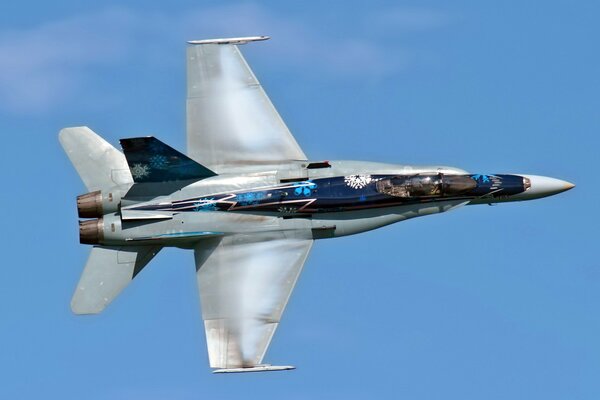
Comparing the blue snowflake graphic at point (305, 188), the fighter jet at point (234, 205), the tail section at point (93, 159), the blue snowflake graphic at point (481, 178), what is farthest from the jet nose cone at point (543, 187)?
the tail section at point (93, 159)

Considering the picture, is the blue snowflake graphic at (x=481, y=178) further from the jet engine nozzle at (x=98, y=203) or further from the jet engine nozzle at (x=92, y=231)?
the jet engine nozzle at (x=92, y=231)

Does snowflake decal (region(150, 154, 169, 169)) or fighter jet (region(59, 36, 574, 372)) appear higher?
snowflake decal (region(150, 154, 169, 169))

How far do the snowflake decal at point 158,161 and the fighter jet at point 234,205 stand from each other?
0.02 meters

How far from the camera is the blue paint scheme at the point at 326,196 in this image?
1772 inches

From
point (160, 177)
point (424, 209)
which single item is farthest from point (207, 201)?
point (424, 209)

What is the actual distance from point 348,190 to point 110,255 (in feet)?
19.3

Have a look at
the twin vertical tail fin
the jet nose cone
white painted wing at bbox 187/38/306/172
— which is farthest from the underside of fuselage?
the jet nose cone

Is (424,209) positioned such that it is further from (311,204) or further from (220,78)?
(220,78)

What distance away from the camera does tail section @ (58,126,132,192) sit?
45.4m

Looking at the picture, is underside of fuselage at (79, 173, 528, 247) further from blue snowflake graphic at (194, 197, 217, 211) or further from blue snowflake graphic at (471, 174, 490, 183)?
blue snowflake graphic at (471, 174, 490, 183)

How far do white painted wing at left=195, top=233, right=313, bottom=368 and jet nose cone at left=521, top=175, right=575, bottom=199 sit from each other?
18.2 ft

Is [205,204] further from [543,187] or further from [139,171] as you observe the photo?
[543,187]

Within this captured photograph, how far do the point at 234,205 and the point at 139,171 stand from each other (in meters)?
2.39

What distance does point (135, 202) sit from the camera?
45.0 metres
